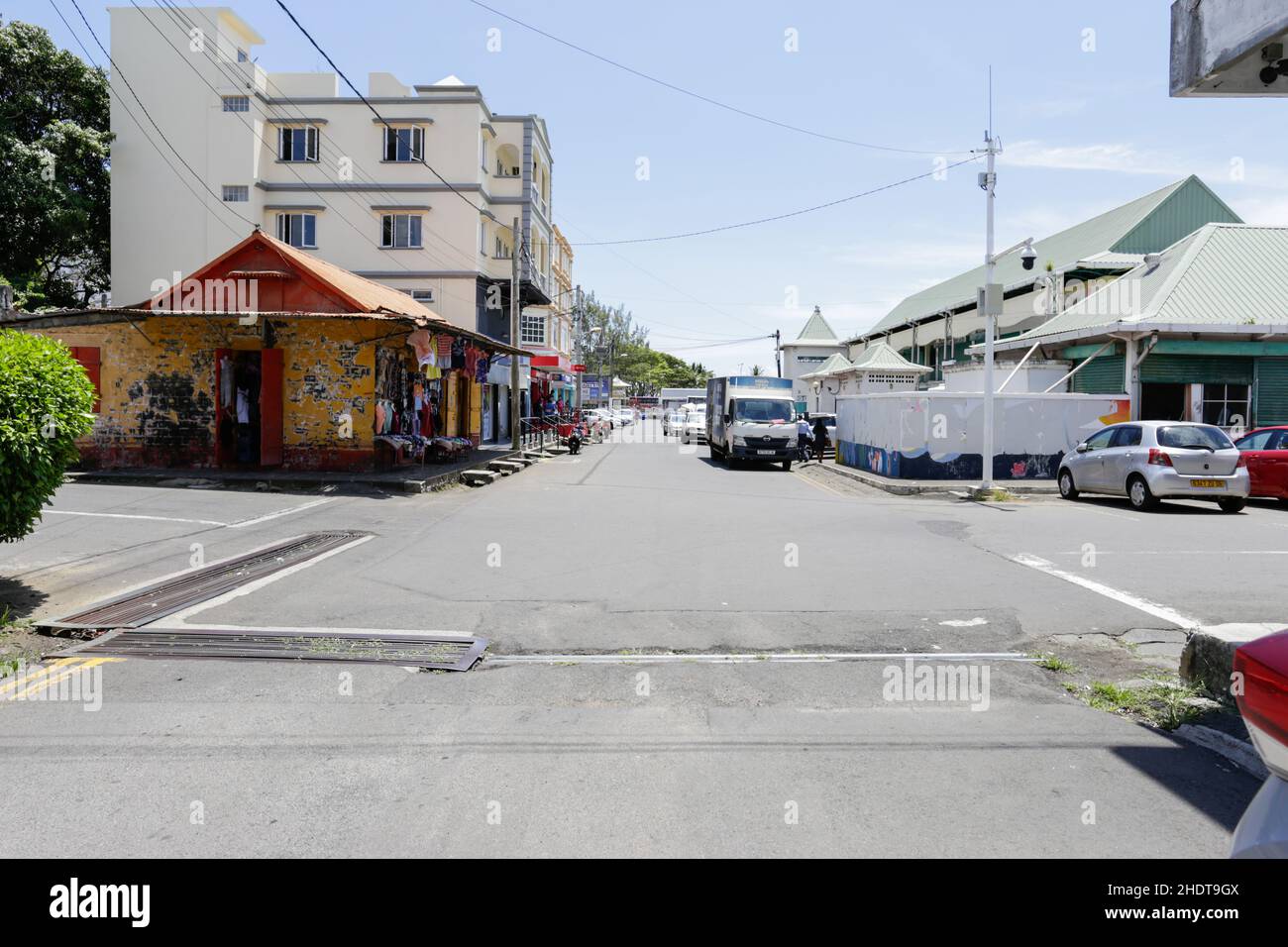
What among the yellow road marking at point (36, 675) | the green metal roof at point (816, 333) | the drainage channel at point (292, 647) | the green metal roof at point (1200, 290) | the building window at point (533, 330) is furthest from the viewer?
the green metal roof at point (816, 333)

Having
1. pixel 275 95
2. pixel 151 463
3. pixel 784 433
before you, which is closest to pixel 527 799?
pixel 151 463

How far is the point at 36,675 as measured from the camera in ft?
21.2

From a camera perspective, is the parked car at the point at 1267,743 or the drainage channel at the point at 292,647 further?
the drainage channel at the point at 292,647

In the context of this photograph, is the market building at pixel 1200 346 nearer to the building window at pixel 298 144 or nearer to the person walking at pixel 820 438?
the person walking at pixel 820 438

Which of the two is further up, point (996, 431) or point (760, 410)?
point (760, 410)

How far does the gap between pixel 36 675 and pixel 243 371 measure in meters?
15.2

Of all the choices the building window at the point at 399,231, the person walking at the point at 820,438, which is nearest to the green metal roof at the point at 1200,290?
the person walking at the point at 820,438

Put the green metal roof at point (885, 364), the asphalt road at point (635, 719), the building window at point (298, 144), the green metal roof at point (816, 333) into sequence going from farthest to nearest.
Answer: the green metal roof at point (816, 333) < the building window at point (298, 144) < the green metal roof at point (885, 364) < the asphalt road at point (635, 719)

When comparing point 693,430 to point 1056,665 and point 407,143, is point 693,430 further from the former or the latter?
point 1056,665

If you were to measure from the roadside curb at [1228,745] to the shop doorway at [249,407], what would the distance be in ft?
61.1

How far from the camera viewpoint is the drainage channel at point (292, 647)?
269 inches

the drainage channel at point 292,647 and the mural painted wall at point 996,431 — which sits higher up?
the mural painted wall at point 996,431

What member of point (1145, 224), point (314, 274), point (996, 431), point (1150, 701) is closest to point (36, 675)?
point (1150, 701)

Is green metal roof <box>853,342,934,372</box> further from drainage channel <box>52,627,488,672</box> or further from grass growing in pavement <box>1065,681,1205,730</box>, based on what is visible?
drainage channel <box>52,627,488,672</box>
